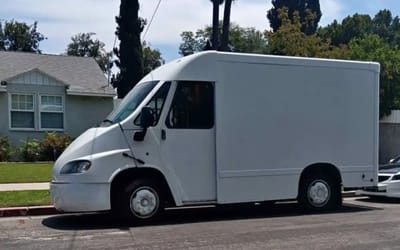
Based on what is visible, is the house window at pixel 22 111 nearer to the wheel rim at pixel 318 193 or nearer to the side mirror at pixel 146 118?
the side mirror at pixel 146 118

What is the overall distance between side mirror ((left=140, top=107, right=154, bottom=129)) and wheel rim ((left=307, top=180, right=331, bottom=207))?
3633mm

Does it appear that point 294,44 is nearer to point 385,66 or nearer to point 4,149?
point 385,66

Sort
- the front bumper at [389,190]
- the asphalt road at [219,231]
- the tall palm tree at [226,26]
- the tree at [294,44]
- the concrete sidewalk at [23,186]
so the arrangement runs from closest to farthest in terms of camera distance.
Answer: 1. the asphalt road at [219,231]
2. the front bumper at [389,190]
3. the concrete sidewalk at [23,186]
4. the tall palm tree at [226,26]
5. the tree at [294,44]

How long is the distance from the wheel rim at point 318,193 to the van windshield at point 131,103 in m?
3.81

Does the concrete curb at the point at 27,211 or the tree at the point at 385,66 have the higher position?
the tree at the point at 385,66

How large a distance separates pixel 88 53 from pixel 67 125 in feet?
122

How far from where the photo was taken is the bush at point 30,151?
77.0ft

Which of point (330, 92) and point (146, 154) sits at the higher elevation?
point (330, 92)

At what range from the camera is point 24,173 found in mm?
17984

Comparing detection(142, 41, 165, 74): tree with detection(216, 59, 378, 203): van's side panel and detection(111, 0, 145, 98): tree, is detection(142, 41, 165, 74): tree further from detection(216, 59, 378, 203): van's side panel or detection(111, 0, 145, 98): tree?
detection(216, 59, 378, 203): van's side panel

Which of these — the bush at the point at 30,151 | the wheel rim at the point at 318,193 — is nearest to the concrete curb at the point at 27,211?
the wheel rim at the point at 318,193

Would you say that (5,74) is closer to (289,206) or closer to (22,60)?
(22,60)

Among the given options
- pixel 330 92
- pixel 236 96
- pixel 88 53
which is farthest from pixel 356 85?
pixel 88 53

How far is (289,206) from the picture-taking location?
1305 cm
